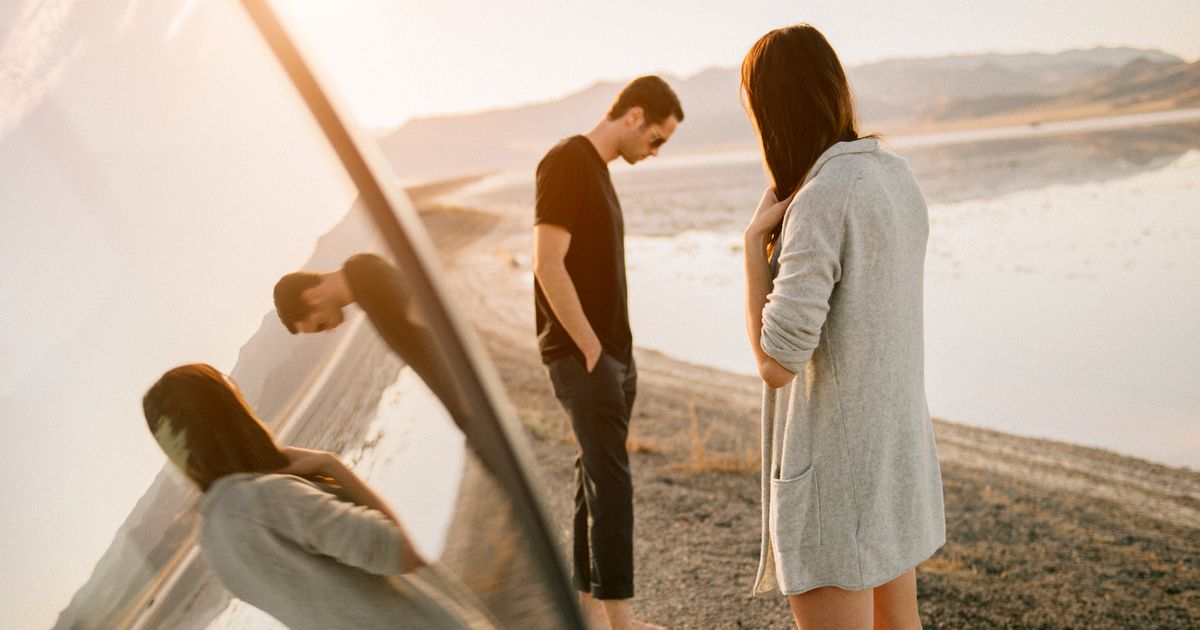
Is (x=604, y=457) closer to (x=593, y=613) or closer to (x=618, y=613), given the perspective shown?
(x=618, y=613)

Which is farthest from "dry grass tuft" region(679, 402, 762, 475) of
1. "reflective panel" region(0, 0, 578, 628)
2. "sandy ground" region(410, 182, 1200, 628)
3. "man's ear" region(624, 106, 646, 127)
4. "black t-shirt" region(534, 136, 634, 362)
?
"reflective panel" region(0, 0, 578, 628)

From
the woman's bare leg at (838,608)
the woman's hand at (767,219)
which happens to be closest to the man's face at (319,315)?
the woman's hand at (767,219)

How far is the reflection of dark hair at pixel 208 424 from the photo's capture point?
2.06 feet

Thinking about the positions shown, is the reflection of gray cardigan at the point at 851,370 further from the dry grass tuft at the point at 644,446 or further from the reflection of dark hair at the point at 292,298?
the dry grass tuft at the point at 644,446

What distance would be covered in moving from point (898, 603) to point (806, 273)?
77 centimetres

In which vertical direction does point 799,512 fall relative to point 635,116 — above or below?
below

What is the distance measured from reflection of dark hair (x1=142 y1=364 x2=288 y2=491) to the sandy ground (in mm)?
957

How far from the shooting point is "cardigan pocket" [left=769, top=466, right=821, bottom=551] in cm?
155

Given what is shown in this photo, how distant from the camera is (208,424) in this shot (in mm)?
658

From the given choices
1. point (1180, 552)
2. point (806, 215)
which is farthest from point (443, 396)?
point (1180, 552)

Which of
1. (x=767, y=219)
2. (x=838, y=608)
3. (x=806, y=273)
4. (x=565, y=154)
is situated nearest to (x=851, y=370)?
(x=806, y=273)

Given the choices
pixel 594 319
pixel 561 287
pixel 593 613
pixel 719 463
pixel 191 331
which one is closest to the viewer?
pixel 191 331

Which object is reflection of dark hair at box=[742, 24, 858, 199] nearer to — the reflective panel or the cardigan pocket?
the cardigan pocket

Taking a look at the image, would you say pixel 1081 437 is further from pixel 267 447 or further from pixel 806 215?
pixel 267 447
